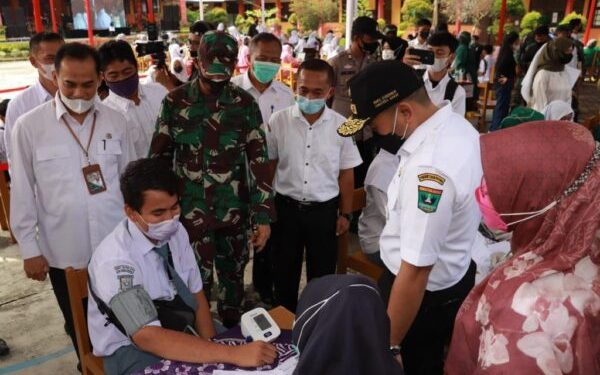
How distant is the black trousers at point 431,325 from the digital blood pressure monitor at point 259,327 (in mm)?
477

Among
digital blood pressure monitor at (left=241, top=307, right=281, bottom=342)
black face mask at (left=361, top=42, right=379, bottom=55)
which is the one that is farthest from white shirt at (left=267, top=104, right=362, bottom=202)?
black face mask at (left=361, top=42, right=379, bottom=55)

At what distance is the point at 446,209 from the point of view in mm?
1489

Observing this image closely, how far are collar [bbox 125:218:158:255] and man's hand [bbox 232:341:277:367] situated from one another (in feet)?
1.77

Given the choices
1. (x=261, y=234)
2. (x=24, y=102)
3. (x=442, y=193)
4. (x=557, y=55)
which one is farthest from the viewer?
(x=557, y=55)

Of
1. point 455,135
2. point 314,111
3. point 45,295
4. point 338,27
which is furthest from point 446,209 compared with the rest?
point 338,27

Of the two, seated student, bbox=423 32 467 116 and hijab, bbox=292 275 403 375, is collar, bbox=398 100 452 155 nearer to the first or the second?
hijab, bbox=292 275 403 375

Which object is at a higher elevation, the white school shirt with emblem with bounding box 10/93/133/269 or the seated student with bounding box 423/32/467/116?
the seated student with bounding box 423/32/467/116

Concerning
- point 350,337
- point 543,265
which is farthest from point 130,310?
point 543,265

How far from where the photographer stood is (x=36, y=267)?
221 centimetres

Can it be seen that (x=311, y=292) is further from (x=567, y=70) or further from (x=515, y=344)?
(x=567, y=70)

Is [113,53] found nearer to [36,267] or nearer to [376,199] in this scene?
[36,267]

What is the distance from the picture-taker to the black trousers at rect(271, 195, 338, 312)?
9.20 ft

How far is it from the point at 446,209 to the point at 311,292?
528mm

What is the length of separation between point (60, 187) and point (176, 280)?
79 cm
